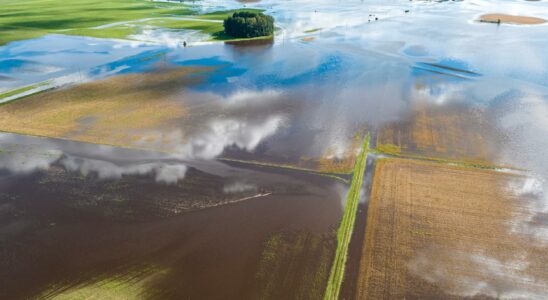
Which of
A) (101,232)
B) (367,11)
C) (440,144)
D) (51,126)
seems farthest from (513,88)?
(367,11)

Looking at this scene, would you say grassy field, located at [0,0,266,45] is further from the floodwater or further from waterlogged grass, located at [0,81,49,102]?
waterlogged grass, located at [0,81,49,102]

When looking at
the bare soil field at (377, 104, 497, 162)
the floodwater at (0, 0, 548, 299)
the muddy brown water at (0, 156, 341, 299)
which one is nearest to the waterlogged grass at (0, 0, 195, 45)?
the floodwater at (0, 0, 548, 299)

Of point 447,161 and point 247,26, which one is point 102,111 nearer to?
point 447,161

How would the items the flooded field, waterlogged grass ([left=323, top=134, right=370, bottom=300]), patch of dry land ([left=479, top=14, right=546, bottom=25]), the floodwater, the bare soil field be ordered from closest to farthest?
1. waterlogged grass ([left=323, top=134, right=370, bottom=300])
2. the flooded field
3. the floodwater
4. the bare soil field
5. patch of dry land ([left=479, top=14, right=546, bottom=25])

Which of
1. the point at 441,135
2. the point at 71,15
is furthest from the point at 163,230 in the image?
the point at 71,15

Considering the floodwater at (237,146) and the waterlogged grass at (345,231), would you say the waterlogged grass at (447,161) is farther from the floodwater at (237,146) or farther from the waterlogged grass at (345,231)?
the waterlogged grass at (345,231)
